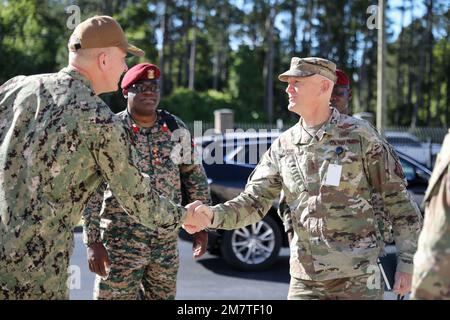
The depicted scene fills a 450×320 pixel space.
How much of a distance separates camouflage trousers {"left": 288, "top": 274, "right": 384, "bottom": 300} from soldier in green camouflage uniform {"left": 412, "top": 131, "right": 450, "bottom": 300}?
3.46 feet

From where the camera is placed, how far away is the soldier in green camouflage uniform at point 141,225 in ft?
14.4

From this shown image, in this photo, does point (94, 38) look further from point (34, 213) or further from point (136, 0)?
point (136, 0)

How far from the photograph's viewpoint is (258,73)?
4972 cm

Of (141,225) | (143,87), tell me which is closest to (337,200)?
(141,225)

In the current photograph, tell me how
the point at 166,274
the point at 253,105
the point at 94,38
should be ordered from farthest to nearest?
the point at 253,105 < the point at 166,274 < the point at 94,38

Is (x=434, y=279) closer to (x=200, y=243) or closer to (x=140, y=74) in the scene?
(x=200, y=243)

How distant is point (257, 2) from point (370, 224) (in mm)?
51085

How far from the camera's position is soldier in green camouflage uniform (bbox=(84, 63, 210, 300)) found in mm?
4391

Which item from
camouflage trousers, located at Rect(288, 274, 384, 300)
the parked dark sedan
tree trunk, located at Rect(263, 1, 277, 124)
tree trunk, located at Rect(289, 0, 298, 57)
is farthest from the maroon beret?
tree trunk, located at Rect(289, 0, 298, 57)

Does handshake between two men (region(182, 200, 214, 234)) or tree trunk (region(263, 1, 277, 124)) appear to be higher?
tree trunk (region(263, 1, 277, 124))

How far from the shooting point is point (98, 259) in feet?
14.0

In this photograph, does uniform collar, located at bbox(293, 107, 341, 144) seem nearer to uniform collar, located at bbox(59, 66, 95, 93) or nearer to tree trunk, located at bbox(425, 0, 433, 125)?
uniform collar, located at bbox(59, 66, 95, 93)

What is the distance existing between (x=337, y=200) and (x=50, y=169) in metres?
1.50
